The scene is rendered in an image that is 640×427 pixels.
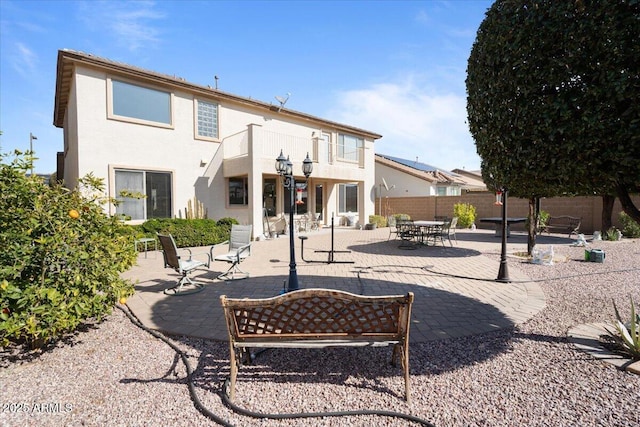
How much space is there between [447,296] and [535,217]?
5.91 metres

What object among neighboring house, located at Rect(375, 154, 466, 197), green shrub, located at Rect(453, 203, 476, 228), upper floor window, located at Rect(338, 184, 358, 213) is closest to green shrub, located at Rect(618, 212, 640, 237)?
green shrub, located at Rect(453, 203, 476, 228)

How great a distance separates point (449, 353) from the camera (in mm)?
3518

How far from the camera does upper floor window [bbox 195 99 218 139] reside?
13023 millimetres

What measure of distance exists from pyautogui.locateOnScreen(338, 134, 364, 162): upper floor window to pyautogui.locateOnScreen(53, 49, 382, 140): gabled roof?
8.25ft

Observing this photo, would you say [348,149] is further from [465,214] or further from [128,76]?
[128,76]

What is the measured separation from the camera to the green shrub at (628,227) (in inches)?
535

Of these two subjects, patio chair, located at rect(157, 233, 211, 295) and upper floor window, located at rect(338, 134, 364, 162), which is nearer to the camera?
patio chair, located at rect(157, 233, 211, 295)

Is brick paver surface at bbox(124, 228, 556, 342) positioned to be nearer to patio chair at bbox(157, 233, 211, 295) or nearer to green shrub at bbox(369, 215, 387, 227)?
patio chair at bbox(157, 233, 211, 295)

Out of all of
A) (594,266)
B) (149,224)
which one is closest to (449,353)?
(594,266)

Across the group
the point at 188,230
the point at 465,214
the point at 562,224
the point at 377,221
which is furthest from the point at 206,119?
the point at 562,224

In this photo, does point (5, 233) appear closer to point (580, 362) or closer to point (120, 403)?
point (120, 403)

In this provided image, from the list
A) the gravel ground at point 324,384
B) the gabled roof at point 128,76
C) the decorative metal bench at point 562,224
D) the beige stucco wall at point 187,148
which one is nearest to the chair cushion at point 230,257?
the gravel ground at point 324,384

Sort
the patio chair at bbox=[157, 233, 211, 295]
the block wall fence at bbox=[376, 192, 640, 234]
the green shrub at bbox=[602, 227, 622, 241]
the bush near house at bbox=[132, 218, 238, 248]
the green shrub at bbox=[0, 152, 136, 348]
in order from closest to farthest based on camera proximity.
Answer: the green shrub at bbox=[0, 152, 136, 348]
the patio chair at bbox=[157, 233, 211, 295]
the bush near house at bbox=[132, 218, 238, 248]
the green shrub at bbox=[602, 227, 622, 241]
the block wall fence at bbox=[376, 192, 640, 234]

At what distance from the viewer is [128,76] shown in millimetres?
10898
